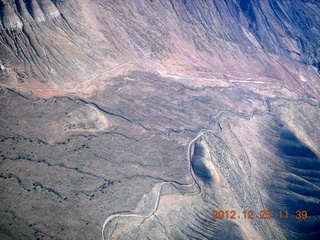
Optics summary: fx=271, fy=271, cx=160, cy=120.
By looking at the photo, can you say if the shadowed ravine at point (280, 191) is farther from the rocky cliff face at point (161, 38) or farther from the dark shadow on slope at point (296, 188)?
the rocky cliff face at point (161, 38)

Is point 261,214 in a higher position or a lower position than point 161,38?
lower

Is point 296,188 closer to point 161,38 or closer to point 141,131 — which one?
point 141,131

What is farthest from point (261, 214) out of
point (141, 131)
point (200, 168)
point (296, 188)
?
point (141, 131)

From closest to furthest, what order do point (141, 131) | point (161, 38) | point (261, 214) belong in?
point (261, 214) < point (141, 131) < point (161, 38)

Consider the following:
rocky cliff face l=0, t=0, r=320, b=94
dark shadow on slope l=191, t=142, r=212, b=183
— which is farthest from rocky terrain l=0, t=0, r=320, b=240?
rocky cliff face l=0, t=0, r=320, b=94

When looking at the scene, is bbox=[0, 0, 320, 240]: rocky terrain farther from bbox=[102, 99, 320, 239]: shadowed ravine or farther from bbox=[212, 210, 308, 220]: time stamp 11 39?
bbox=[212, 210, 308, 220]: time stamp 11 39

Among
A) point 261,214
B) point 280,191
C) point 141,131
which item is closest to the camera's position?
point 261,214

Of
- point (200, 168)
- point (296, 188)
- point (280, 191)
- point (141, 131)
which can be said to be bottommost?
point (296, 188)
